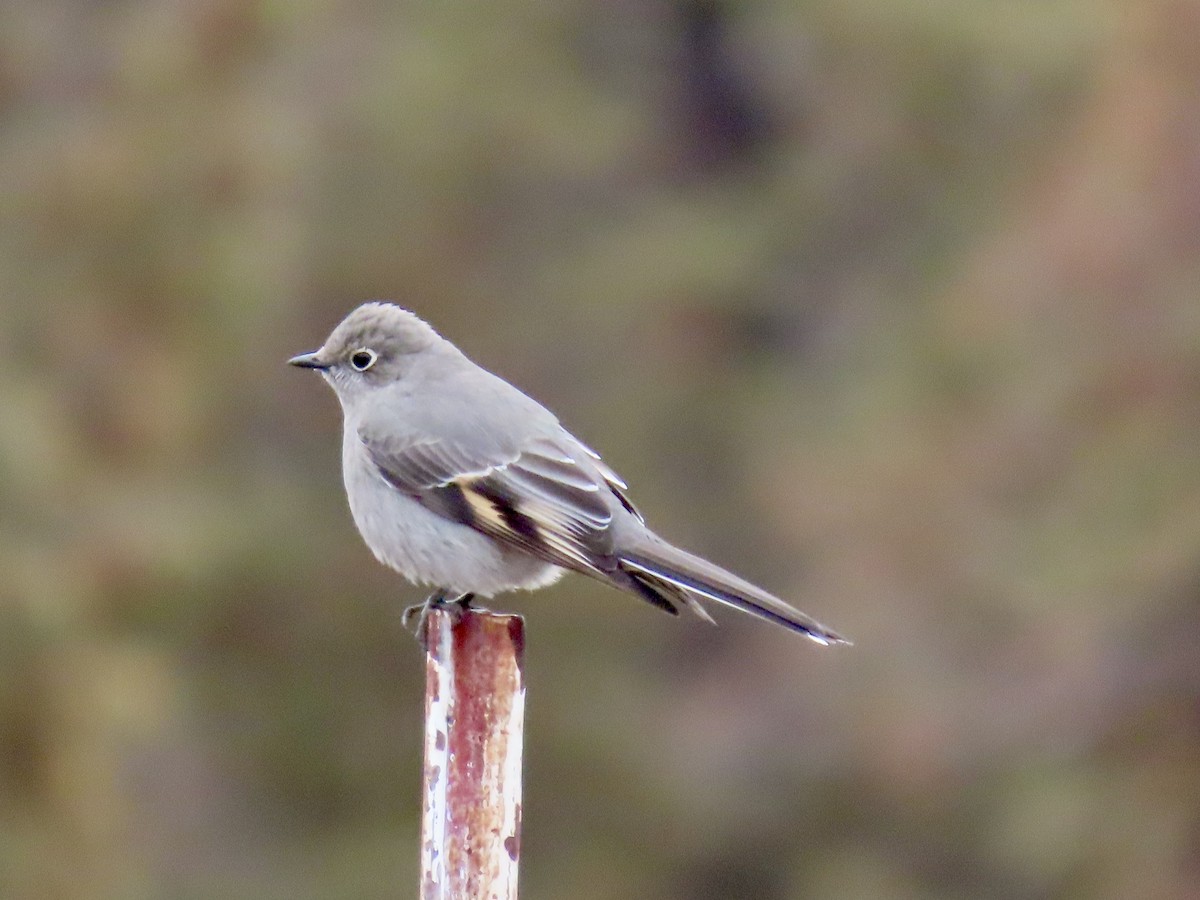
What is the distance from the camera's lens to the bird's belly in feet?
19.5

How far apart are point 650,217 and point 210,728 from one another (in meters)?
5.90

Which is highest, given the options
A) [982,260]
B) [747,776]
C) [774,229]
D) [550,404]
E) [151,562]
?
[774,229]

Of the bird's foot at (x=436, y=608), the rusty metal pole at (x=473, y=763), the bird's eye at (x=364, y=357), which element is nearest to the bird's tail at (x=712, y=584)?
the bird's foot at (x=436, y=608)

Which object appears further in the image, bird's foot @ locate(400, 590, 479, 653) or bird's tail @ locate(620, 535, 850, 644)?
bird's tail @ locate(620, 535, 850, 644)

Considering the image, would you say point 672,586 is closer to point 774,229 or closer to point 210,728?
point 210,728

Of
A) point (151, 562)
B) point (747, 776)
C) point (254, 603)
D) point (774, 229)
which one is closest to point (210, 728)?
point (254, 603)

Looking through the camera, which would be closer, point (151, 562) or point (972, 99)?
point (151, 562)

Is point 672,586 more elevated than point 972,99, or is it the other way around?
point 972,99

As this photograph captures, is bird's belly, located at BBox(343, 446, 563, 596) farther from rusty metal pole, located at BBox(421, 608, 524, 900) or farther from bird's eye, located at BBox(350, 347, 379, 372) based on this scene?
rusty metal pole, located at BBox(421, 608, 524, 900)

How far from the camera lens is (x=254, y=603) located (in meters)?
14.0

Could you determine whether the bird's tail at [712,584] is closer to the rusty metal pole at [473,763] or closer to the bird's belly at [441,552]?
the bird's belly at [441,552]

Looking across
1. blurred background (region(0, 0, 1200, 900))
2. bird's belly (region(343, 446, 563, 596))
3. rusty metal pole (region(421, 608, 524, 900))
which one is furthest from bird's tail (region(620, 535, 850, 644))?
blurred background (region(0, 0, 1200, 900))

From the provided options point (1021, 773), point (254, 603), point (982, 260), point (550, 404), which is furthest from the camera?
point (550, 404)

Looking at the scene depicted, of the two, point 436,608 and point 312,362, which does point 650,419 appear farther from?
point 436,608
